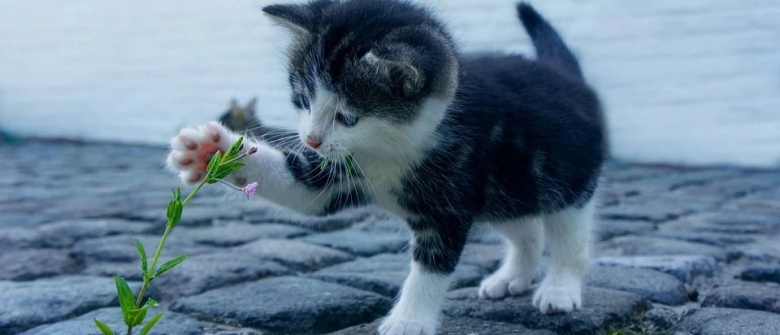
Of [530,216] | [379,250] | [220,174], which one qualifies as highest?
[220,174]

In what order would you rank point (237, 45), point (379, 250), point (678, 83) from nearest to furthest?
1. point (379, 250)
2. point (678, 83)
3. point (237, 45)

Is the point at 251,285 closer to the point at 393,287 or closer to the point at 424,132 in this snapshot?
the point at 393,287

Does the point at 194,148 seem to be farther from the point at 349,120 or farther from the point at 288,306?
the point at 288,306

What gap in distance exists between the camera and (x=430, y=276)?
86.9 inches

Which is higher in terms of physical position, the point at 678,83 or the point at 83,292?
the point at 678,83

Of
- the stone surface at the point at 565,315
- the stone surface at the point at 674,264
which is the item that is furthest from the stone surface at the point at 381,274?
the stone surface at the point at 674,264

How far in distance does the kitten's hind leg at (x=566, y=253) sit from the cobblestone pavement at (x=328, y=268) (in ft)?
0.20

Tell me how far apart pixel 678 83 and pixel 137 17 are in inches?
243

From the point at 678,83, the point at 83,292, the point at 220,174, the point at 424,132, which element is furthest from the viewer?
the point at 678,83

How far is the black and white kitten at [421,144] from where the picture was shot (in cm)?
199

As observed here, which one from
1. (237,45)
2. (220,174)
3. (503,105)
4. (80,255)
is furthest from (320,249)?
(237,45)

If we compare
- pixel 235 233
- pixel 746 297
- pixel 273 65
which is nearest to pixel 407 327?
pixel 746 297

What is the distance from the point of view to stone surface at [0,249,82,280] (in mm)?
2762

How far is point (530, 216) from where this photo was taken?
8.32ft
